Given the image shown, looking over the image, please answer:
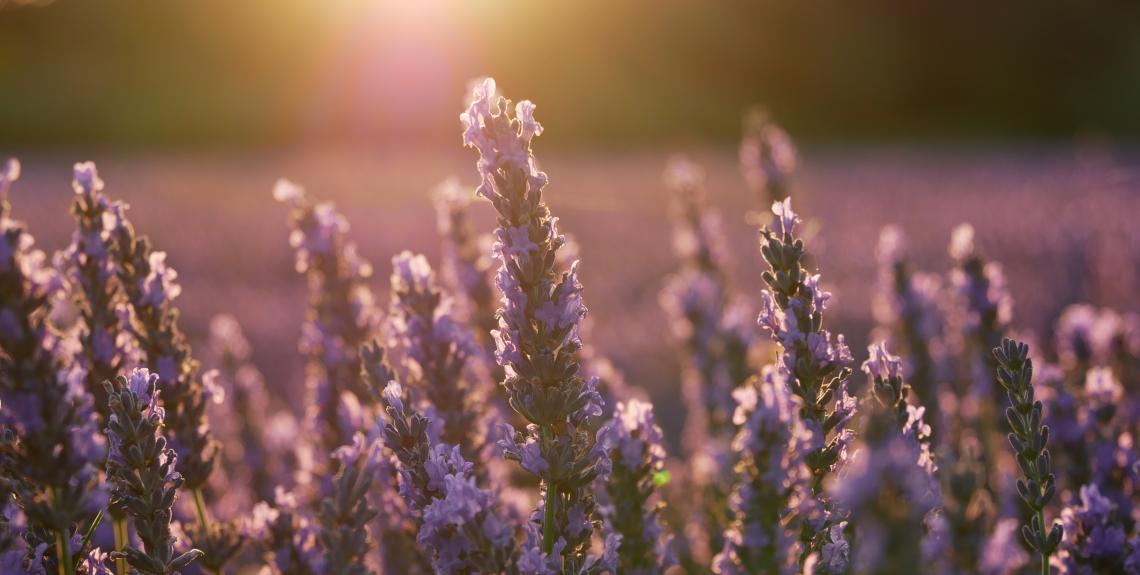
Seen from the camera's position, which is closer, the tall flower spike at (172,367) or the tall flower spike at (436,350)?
the tall flower spike at (172,367)

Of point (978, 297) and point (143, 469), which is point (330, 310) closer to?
point (143, 469)

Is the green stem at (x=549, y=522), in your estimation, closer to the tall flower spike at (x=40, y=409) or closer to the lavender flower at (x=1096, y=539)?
the tall flower spike at (x=40, y=409)

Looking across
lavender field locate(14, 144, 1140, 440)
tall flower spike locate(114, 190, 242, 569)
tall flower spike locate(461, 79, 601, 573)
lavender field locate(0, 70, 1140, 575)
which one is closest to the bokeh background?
lavender field locate(14, 144, 1140, 440)

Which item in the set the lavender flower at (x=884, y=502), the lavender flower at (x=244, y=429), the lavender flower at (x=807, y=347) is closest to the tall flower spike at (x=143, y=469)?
the lavender flower at (x=807, y=347)

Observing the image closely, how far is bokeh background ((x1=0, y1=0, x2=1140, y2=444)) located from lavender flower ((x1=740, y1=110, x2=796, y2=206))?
29.7ft

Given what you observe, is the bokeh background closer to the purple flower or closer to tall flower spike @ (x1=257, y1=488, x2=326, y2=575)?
tall flower spike @ (x1=257, y1=488, x2=326, y2=575)

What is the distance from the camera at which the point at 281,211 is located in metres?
15.1

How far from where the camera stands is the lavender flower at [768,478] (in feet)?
5.07

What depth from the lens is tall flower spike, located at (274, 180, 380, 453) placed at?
285 centimetres

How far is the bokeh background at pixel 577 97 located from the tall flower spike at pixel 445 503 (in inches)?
472

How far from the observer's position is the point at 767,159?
4617mm

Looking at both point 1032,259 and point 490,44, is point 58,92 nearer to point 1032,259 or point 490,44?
point 490,44

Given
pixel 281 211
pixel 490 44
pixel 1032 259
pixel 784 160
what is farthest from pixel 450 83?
pixel 784 160

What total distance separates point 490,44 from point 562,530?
3571cm
